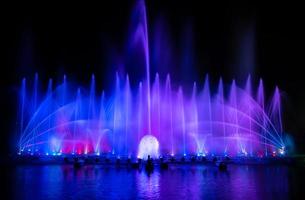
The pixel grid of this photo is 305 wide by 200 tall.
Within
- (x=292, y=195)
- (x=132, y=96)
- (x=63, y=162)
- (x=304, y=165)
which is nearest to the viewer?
(x=292, y=195)

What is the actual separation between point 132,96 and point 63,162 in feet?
50.1

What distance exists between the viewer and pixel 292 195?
1616 centimetres

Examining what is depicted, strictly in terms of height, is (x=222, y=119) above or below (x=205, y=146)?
above

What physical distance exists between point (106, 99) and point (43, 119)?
10600 mm

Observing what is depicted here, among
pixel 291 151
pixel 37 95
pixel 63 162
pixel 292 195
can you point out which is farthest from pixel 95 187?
pixel 291 151

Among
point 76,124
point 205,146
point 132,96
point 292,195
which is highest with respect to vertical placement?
point 132,96

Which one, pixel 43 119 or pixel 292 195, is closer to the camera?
pixel 292 195

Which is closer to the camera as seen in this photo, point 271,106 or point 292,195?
point 292,195

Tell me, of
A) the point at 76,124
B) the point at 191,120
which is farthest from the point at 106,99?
the point at 191,120

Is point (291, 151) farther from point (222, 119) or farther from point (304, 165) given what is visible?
point (304, 165)

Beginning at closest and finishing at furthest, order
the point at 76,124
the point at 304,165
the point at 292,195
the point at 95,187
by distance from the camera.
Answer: the point at 292,195
the point at 95,187
the point at 304,165
the point at 76,124

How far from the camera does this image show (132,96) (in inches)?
2045

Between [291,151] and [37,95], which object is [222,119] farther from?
[37,95]

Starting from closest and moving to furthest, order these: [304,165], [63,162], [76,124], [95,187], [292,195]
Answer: [292,195] → [95,187] → [304,165] → [63,162] → [76,124]
